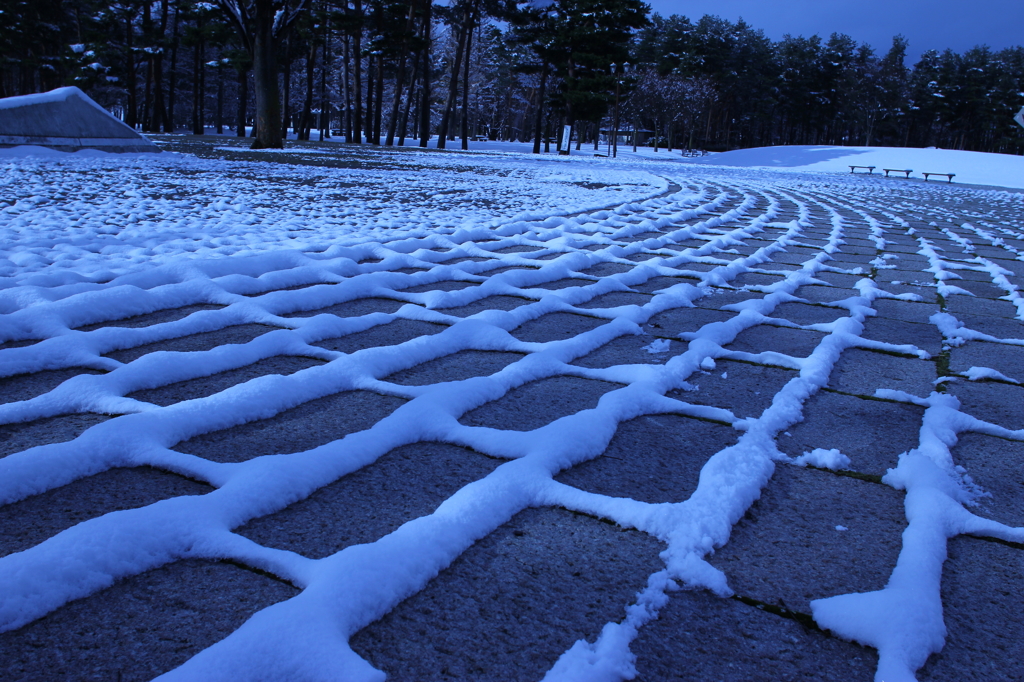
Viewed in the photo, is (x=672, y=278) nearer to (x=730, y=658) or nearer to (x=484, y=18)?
(x=730, y=658)

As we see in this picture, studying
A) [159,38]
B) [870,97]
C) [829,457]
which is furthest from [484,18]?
[870,97]

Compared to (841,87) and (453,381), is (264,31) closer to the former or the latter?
(453,381)

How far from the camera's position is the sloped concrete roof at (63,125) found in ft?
26.1

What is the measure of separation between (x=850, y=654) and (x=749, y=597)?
0.42 feet

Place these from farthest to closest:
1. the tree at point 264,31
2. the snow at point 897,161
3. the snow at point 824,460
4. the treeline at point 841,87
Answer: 1. the treeline at point 841,87
2. the snow at point 897,161
3. the tree at point 264,31
4. the snow at point 824,460

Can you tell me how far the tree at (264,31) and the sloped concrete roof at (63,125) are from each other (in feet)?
7.72

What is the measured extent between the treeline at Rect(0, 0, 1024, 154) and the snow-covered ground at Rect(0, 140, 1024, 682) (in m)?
9.56

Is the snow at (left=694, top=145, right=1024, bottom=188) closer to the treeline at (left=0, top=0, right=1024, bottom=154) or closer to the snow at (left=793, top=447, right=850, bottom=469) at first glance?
the treeline at (left=0, top=0, right=1024, bottom=154)

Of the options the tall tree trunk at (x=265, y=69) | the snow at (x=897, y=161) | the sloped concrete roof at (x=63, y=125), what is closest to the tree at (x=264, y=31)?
the tall tree trunk at (x=265, y=69)

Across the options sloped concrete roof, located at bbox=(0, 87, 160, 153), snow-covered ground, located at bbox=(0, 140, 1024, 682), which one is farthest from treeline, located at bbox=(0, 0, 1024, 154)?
snow-covered ground, located at bbox=(0, 140, 1024, 682)

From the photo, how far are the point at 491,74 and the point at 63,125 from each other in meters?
40.8

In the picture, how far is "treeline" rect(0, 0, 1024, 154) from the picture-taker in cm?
2175

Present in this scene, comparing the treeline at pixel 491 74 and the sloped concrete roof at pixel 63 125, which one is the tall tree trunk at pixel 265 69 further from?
the sloped concrete roof at pixel 63 125

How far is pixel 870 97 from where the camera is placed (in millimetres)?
43031
